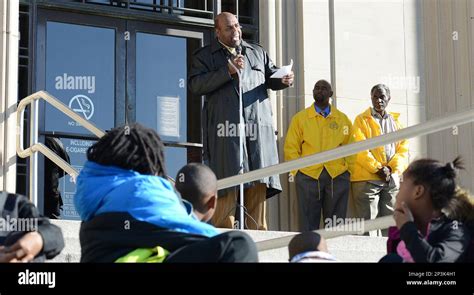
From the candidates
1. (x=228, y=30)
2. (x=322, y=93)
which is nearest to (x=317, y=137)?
(x=322, y=93)

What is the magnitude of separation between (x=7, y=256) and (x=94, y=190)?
1.54 ft

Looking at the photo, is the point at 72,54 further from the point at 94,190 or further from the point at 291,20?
the point at 94,190

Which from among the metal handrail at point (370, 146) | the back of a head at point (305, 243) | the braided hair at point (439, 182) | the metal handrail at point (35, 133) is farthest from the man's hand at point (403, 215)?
the metal handrail at point (35, 133)

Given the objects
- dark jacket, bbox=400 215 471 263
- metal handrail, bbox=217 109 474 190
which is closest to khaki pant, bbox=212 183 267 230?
metal handrail, bbox=217 109 474 190

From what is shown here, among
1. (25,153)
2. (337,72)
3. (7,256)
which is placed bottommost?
(7,256)

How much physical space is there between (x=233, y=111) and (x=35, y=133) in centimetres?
176

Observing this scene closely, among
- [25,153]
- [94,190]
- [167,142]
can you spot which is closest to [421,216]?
[94,190]

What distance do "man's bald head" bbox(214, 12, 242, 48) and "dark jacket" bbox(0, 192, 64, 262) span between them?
5.39 meters

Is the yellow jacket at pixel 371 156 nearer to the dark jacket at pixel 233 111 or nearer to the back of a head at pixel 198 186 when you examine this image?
the dark jacket at pixel 233 111

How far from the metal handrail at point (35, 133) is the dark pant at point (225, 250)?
5.61 m

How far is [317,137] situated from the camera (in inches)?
455

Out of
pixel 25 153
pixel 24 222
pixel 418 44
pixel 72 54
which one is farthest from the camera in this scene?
pixel 418 44

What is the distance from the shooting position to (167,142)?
12.8 metres

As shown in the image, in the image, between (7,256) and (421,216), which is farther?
(421,216)
